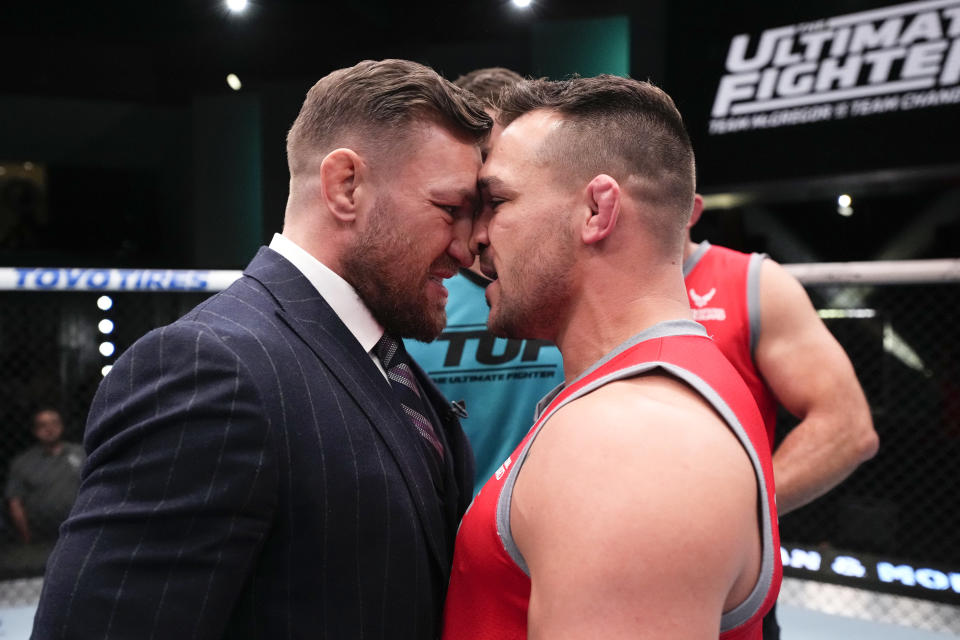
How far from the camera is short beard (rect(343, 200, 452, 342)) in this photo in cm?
118

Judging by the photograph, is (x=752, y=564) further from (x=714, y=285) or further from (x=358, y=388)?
(x=714, y=285)

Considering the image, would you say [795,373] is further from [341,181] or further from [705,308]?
[341,181]

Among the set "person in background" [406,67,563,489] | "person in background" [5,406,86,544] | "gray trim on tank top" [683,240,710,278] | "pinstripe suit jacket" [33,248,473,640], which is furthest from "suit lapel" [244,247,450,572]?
"person in background" [5,406,86,544]

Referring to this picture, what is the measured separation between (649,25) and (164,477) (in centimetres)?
524

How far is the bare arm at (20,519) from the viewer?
14.9 ft

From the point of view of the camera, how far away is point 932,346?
17.3ft

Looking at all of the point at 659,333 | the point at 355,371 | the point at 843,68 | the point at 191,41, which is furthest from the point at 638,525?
the point at 191,41

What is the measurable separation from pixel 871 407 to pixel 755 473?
180 inches

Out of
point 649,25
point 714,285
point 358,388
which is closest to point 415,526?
point 358,388

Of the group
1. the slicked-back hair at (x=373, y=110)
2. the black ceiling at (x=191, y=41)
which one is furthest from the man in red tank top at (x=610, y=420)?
the black ceiling at (x=191, y=41)

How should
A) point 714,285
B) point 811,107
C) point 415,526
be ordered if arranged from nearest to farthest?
point 415,526 < point 714,285 < point 811,107

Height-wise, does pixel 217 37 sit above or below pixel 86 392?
above

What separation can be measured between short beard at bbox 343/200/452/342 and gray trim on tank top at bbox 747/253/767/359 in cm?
89

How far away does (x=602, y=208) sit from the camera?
111 centimetres
